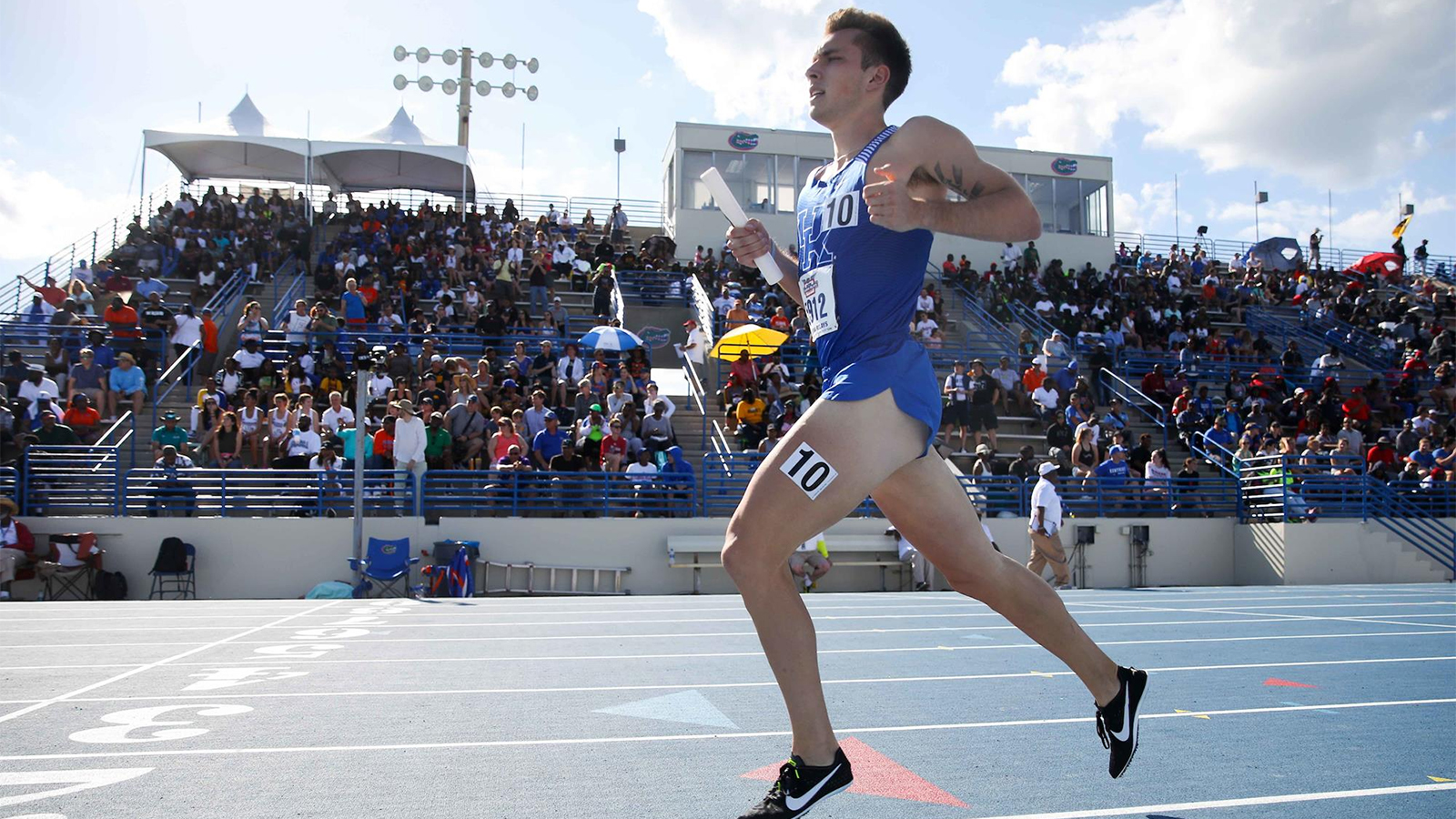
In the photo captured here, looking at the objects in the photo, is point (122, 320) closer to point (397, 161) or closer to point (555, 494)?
point (555, 494)

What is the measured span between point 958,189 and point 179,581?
14272 mm

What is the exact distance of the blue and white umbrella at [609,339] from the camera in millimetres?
18375

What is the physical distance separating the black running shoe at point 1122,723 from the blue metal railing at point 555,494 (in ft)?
41.6

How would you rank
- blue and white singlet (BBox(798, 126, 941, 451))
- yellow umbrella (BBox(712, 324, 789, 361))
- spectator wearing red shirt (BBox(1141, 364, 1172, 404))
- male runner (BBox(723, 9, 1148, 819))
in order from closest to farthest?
1. male runner (BBox(723, 9, 1148, 819))
2. blue and white singlet (BBox(798, 126, 941, 451))
3. yellow umbrella (BBox(712, 324, 789, 361))
4. spectator wearing red shirt (BBox(1141, 364, 1172, 404))

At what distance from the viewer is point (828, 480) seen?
119 inches

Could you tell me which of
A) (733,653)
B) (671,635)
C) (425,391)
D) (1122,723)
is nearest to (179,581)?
(425,391)

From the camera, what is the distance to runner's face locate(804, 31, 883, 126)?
3.39m

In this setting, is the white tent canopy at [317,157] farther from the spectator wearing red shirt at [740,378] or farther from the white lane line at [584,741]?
the white lane line at [584,741]

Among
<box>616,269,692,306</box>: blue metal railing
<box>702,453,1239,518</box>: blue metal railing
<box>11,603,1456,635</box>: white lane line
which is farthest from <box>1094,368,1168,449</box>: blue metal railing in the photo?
<box>11,603,1456,635</box>: white lane line

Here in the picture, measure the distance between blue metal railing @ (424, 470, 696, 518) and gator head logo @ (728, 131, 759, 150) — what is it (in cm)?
1761

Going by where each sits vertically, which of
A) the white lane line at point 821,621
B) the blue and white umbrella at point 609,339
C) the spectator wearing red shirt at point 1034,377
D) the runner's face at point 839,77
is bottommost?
the white lane line at point 821,621

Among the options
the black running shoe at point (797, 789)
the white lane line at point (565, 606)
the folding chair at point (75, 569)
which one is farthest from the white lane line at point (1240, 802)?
the folding chair at point (75, 569)

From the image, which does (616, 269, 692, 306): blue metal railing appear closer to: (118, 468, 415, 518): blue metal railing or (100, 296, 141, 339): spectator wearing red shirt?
(100, 296, 141, 339): spectator wearing red shirt

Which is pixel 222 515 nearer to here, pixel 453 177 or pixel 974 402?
pixel 974 402
